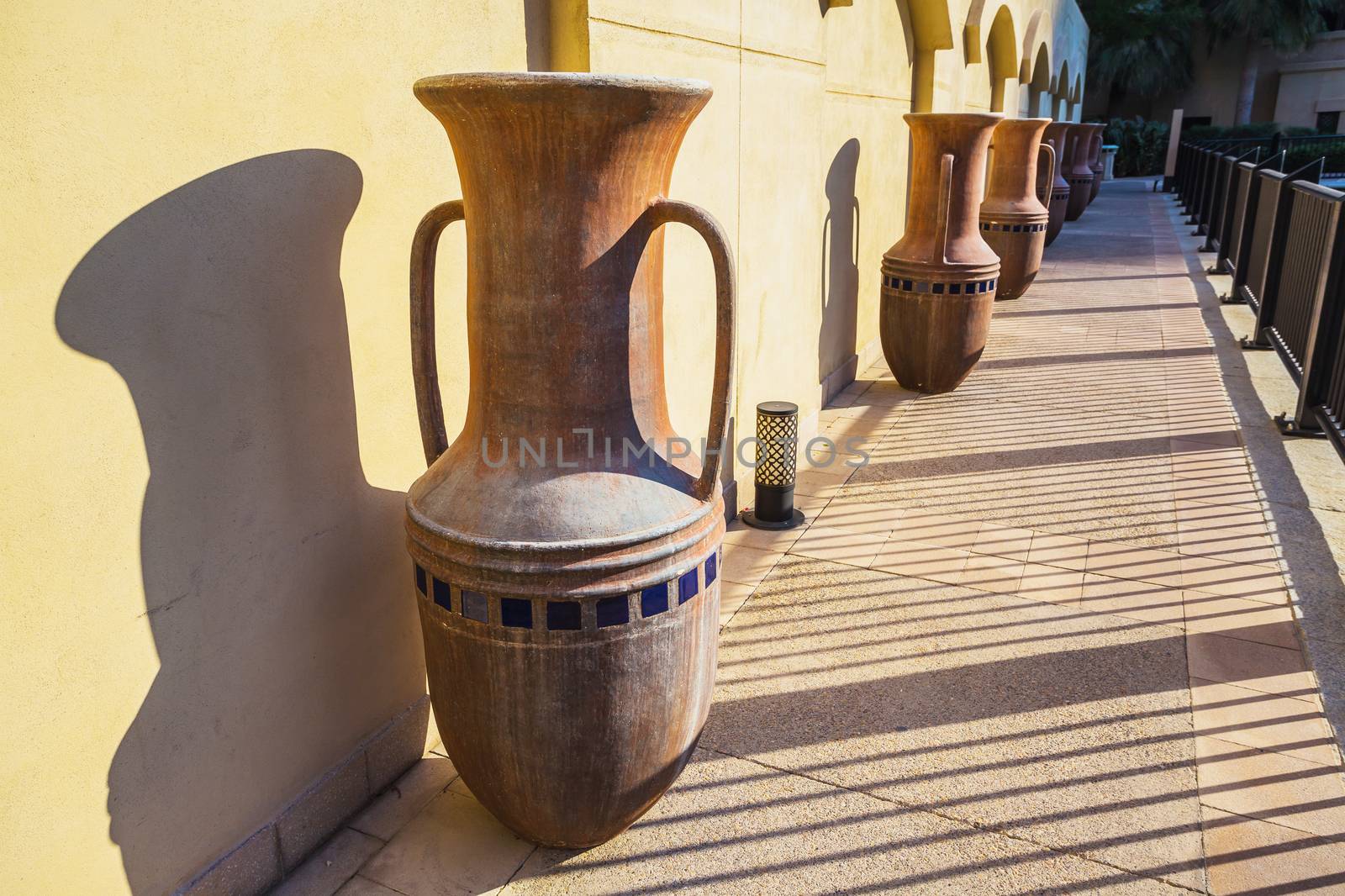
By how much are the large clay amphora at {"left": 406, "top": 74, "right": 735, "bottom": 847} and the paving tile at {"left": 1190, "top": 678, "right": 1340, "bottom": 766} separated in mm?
2096

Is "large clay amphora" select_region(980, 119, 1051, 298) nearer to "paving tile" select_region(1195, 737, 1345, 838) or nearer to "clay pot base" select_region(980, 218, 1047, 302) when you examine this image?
"clay pot base" select_region(980, 218, 1047, 302)

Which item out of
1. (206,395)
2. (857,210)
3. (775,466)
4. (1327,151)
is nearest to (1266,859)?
(775,466)

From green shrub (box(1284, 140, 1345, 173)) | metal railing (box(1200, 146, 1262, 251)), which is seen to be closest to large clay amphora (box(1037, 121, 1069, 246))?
metal railing (box(1200, 146, 1262, 251))

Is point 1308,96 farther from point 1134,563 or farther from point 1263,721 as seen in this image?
point 1263,721

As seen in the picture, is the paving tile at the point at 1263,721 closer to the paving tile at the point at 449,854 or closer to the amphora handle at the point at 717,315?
the amphora handle at the point at 717,315

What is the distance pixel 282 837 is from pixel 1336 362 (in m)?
6.48

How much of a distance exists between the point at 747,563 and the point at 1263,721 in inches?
89.9

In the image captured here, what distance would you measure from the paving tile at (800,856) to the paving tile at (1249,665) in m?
1.38

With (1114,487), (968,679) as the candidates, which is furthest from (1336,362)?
(968,679)

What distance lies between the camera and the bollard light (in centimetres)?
523

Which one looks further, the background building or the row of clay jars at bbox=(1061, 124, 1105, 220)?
the background building

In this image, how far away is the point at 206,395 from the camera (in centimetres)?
242

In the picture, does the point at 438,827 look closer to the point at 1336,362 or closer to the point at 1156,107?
the point at 1336,362

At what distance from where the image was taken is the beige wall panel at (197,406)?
2070 millimetres
